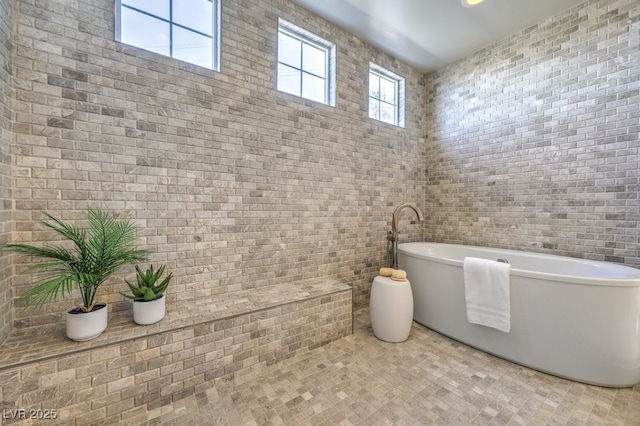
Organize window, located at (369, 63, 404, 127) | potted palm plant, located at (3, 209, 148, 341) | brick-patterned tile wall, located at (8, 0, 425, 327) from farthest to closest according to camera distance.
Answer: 1. window, located at (369, 63, 404, 127)
2. brick-patterned tile wall, located at (8, 0, 425, 327)
3. potted palm plant, located at (3, 209, 148, 341)

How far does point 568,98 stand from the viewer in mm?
2375

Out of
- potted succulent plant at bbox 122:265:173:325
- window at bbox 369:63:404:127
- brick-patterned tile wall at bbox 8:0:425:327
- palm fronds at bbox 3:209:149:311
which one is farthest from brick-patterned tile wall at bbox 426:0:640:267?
palm fronds at bbox 3:209:149:311

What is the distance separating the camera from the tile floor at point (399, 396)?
1.37 m

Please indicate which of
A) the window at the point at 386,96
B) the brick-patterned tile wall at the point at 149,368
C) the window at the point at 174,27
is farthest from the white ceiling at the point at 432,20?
the brick-patterned tile wall at the point at 149,368

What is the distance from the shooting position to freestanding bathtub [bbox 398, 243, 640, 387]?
1566 millimetres

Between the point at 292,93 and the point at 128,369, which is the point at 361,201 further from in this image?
the point at 128,369

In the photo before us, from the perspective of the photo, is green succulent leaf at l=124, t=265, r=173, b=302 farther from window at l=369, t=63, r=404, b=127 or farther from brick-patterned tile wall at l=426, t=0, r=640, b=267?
brick-patterned tile wall at l=426, t=0, r=640, b=267

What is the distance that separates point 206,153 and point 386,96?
2423 millimetres

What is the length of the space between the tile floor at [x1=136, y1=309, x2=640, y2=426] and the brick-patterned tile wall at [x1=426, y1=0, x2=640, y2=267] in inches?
54.9

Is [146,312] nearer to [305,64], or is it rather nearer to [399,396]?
[399,396]

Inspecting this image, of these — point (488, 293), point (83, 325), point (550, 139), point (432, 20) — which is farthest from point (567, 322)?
point (83, 325)

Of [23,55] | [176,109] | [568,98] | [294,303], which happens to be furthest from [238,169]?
[568,98]

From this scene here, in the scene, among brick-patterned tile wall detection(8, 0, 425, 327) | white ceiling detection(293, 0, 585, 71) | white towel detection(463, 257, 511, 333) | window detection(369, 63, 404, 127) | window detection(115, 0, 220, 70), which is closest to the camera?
brick-patterned tile wall detection(8, 0, 425, 327)

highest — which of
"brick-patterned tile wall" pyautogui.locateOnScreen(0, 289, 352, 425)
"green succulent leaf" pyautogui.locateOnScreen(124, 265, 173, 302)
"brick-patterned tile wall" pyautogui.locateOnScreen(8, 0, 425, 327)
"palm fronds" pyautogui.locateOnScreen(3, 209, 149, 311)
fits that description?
"brick-patterned tile wall" pyautogui.locateOnScreen(8, 0, 425, 327)
